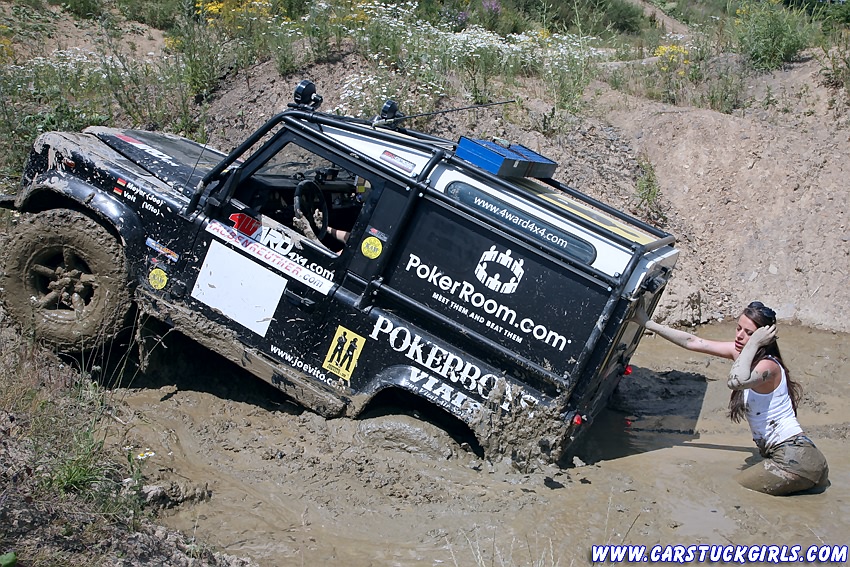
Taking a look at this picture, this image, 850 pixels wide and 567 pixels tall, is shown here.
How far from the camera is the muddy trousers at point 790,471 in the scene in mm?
4879

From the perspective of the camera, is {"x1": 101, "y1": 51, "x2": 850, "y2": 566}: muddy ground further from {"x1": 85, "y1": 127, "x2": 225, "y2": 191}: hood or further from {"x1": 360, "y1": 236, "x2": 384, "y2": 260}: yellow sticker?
{"x1": 85, "y1": 127, "x2": 225, "y2": 191}: hood

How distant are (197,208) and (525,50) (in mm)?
7851

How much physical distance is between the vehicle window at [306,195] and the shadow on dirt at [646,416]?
7.18 feet

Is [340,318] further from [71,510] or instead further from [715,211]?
[715,211]

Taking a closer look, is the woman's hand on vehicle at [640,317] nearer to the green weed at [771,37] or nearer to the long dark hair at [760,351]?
the long dark hair at [760,351]

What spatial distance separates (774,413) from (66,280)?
457 cm

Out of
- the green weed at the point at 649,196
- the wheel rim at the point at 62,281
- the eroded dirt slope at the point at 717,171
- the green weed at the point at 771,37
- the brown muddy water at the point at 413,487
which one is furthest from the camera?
the green weed at the point at 771,37

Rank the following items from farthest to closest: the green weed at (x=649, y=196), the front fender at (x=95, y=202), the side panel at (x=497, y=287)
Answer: the green weed at (x=649, y=196) < the front fender at (x=95, y=202) < the side panel at (x=497, y=287)

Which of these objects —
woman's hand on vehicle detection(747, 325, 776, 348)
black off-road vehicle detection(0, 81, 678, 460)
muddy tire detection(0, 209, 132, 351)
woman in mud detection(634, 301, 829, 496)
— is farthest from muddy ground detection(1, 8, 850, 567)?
woman's hand on vehicle detection(747, 325, 776, 348)

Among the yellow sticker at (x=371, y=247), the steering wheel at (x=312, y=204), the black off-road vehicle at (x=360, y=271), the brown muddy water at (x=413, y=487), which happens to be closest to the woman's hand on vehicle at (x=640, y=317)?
the black off-road vehicle at (x=360, y=271)

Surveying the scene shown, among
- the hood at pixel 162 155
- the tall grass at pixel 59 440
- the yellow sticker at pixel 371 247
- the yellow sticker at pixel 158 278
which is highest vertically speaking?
the yellow sticker at pixel 371 247

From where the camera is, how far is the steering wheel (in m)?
5.12

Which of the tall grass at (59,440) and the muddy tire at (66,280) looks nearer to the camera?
the tall grass at (59,440)

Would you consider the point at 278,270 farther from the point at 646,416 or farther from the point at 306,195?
the point at 646,416
